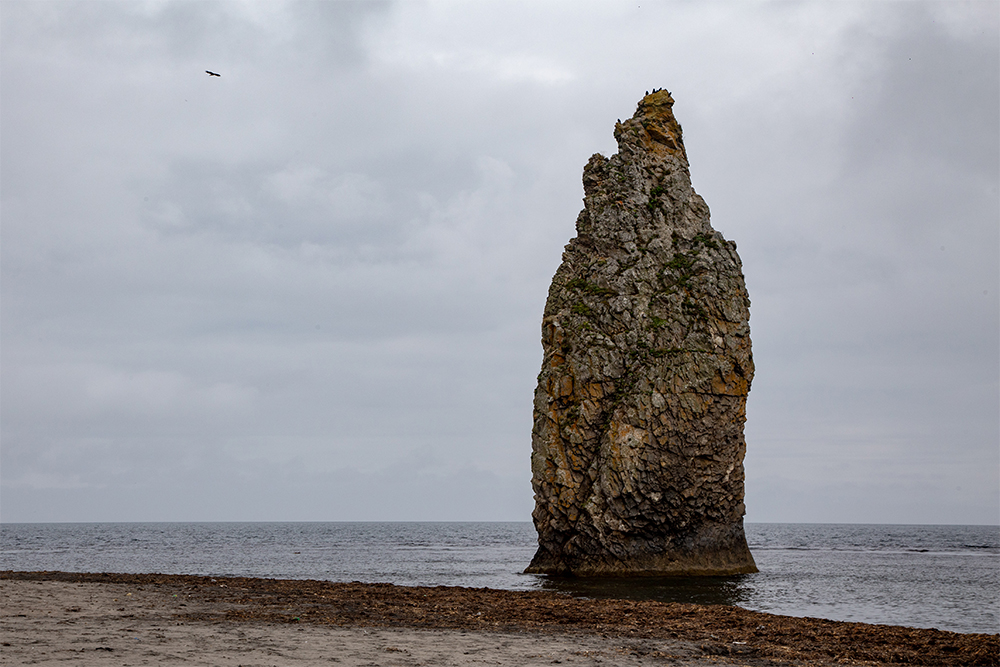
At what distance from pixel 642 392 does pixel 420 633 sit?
25.1 m

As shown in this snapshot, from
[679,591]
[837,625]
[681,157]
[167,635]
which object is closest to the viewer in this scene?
[167,635]

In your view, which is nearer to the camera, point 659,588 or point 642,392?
point 659,588

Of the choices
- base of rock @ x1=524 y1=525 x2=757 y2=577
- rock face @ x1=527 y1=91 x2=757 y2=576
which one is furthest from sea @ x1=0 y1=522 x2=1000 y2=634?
rock face @ x1=527 y1=91 x2=757 y2=576

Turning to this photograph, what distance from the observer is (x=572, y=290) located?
4212 cm

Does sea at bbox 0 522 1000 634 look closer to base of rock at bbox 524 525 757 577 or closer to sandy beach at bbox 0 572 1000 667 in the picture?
base of rock at bbox 524 525 757 577

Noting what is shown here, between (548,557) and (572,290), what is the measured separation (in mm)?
13902

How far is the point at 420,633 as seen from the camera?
1464 centimetres

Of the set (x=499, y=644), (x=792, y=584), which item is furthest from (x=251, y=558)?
(x=499, y=644)

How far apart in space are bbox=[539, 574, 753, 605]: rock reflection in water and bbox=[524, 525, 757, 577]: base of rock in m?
1.13

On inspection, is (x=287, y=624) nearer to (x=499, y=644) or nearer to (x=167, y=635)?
(x=167, y=635)

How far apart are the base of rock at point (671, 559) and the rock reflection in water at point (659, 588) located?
1132mm

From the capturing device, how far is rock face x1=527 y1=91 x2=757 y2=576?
37.5 meters

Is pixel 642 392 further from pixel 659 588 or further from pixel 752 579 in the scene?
pixel 659 588

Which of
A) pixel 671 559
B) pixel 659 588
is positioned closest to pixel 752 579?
pixel 671 559
